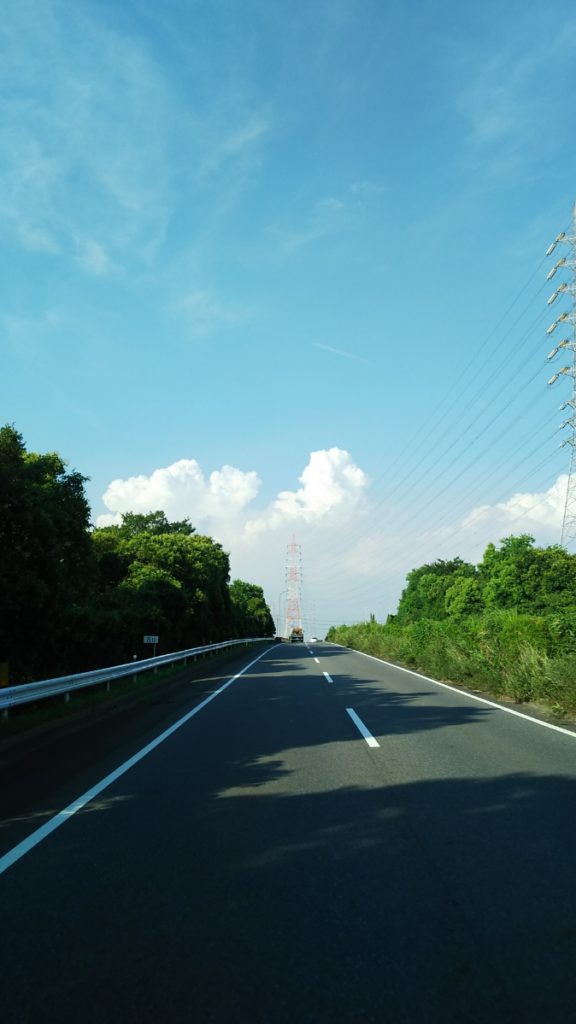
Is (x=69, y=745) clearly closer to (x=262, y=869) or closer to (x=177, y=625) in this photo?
(x=262, y=869)

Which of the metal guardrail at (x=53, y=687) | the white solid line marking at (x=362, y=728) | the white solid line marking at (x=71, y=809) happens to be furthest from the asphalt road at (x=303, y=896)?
the metal guardrail at (x=53, y=687)

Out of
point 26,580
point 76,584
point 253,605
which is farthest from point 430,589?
point 26,580

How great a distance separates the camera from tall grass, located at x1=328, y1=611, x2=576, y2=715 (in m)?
12.9

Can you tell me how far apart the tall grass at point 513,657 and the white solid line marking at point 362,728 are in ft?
12.0

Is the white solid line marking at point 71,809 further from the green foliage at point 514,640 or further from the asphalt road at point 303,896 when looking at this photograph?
the green foliage at point 514,640

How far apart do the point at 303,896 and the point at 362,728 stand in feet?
21.4

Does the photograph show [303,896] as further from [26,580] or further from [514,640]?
[514,640]

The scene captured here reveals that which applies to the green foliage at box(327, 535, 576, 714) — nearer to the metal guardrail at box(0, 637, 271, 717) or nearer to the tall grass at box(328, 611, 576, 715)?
the tall grass at box(328, 611, 576, 715)

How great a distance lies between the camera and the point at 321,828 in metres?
5.42

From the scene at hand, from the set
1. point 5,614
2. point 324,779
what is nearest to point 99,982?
point 324,779

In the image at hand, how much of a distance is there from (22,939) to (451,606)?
77.0 metres

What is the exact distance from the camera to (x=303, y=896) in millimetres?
4094

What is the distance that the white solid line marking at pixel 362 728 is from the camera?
9.23 metres

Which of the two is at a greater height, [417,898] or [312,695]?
[312,695]
